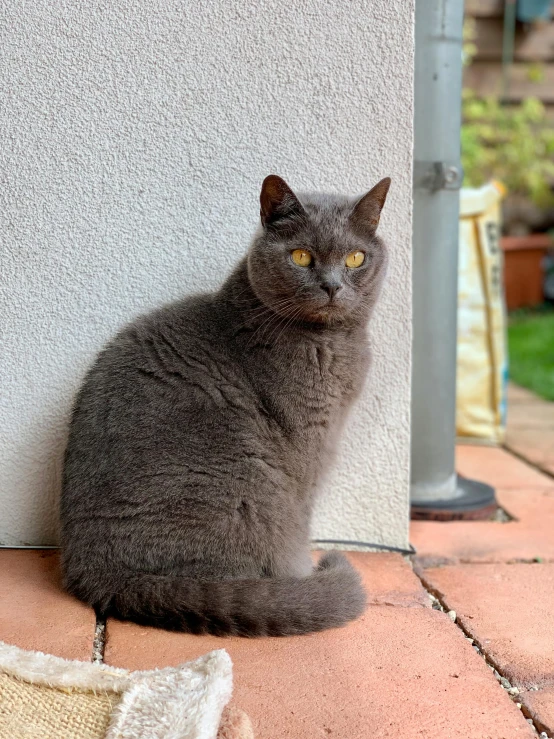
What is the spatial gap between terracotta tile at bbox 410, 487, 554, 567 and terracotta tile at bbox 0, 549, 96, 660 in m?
0.95

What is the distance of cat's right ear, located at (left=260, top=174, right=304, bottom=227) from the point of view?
1.67 m

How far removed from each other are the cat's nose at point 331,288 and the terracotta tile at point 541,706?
88cm

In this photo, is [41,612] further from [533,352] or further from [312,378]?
[533,352]

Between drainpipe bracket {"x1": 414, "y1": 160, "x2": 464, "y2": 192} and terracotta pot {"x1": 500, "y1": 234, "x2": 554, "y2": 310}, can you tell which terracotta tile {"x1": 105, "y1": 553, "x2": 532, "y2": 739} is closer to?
drainpipe bracket {"x1": 414, "y1": 160, "x2": 464, "y2": 192}

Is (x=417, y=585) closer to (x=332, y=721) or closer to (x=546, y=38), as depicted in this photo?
(x=332, y=721)

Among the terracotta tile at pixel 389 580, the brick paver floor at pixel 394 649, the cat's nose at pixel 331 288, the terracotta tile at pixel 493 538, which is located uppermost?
the cat's nose at pixel 331 288

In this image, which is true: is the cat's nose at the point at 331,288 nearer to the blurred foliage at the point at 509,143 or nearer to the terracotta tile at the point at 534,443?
the terracotta tile at the point at 534,443

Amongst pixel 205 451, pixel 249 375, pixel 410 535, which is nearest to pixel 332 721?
pixel 205 451

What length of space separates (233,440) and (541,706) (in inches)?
31.6

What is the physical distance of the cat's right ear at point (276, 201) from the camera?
5.49 feet

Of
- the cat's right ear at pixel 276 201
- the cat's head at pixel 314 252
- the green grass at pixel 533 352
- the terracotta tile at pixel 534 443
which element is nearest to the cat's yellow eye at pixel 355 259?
the cat's head at pixel 314 252

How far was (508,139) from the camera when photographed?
6.13 metres

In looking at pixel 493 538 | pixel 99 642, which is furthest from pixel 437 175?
pixel 99 642

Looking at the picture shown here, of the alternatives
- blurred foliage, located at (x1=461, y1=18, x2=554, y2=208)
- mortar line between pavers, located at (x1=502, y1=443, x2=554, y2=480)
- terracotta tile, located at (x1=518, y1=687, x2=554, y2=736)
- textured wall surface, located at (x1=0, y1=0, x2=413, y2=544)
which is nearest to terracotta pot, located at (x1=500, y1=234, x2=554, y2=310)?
blurred foliage, located at (x1=461, y1=18, x2=554, y2=208)
